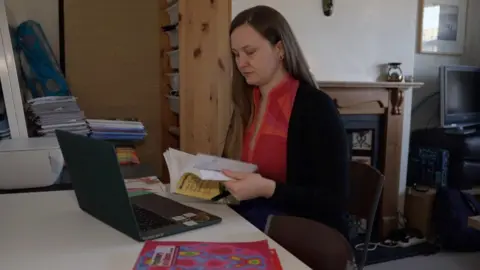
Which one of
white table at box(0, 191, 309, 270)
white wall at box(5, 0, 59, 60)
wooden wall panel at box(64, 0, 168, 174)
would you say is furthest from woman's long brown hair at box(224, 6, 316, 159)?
white wall at box(5, 0, 59, 60)

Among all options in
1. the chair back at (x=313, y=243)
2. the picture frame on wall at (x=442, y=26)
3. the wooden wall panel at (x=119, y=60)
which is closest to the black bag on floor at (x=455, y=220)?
the picture frame on wall at (x=442, y=26)

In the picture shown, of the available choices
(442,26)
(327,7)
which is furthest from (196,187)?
(442,26)

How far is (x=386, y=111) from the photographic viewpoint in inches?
109

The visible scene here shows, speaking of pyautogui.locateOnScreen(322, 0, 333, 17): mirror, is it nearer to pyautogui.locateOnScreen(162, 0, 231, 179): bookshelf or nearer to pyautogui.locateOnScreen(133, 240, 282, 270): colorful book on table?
pyautogui.locateOnScreen(162, 0, 231, 179): bookshelf

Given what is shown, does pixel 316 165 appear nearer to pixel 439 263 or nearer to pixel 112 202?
pixel 112 202

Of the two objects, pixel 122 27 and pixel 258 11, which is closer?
pixel 258 11

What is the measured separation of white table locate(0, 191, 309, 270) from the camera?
0.76 m

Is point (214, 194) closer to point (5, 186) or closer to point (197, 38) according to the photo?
point (5, 186)

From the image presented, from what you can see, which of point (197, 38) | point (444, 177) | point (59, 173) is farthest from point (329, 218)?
point (444, 177)

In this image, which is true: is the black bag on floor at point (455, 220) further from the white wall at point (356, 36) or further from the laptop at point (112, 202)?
the laptop at point (112, 202)

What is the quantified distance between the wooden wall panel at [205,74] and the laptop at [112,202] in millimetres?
1043

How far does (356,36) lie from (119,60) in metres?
1.42

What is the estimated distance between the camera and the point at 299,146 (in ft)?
3.79

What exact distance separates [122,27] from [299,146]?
65.9 inches
